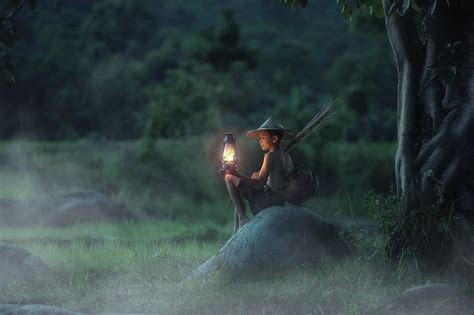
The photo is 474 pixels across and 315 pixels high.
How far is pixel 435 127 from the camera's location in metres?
8.79

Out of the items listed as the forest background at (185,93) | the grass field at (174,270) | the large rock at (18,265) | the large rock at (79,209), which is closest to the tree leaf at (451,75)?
the grass field at (174,270)

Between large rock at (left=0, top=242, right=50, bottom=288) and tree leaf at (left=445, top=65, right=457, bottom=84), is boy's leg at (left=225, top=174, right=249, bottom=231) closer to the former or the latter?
large rock at (left=0, top=242, right=50, bottom=288)

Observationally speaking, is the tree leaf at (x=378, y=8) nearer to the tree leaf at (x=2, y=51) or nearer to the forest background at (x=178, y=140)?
the forest background at (x=178, y=140)

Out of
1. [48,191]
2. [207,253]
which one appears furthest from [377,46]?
[207,253]

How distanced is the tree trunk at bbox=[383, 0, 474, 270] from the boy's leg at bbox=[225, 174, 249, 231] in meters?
1.45

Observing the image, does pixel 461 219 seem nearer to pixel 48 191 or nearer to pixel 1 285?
pixel 1 285

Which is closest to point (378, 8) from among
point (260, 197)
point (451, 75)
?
point (451, 75)

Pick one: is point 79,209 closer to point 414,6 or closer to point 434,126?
point 434,126

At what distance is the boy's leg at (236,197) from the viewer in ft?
28.1

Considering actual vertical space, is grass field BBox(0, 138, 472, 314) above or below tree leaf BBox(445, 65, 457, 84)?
below

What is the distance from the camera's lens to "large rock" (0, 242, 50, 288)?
8.95m

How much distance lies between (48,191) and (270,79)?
11062mm

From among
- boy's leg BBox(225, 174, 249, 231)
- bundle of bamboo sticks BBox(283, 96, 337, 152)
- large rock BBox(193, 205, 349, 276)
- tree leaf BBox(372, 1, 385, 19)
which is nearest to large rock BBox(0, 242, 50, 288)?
large rock BBox(193, 205, 349, 276)

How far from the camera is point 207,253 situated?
10.0 m
